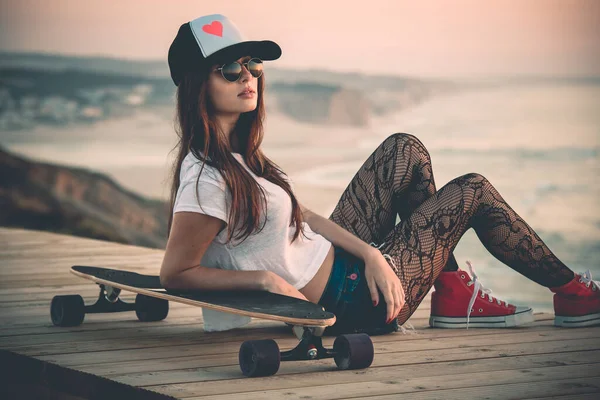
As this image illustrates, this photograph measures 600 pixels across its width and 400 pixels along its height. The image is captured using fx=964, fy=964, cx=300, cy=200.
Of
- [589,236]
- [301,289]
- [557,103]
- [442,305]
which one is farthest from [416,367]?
[557,103]

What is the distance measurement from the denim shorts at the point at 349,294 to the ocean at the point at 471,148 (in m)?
12.7

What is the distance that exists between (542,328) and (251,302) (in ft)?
4.04

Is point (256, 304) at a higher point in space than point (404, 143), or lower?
lower

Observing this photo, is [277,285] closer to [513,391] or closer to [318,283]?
[318,283]

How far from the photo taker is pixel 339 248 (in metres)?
3.07

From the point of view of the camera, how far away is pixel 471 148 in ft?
56.4

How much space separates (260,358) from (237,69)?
87 cm

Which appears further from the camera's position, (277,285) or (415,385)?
(277,285)

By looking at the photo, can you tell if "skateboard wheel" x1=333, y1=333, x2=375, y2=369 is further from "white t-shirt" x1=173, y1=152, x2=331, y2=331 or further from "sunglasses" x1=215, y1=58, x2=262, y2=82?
"sunglasses" x1=215, y1=58, x2=262, y2=82

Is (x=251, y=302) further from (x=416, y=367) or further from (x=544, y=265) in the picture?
(x=544, y=265)

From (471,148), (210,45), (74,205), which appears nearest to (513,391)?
(210,45)

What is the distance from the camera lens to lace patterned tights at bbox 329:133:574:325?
3.16m

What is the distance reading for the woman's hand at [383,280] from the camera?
2906mm

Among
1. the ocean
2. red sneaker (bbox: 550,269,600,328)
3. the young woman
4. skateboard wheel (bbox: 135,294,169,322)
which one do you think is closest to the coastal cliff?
the ocean
